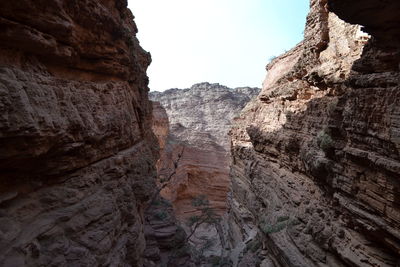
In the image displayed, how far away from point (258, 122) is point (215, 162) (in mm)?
16439

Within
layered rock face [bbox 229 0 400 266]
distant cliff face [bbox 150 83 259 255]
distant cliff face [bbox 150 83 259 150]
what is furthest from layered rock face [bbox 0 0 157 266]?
distant cliff face [bbox 150 83 259 150]

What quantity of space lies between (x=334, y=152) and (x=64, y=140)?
733 centimetres

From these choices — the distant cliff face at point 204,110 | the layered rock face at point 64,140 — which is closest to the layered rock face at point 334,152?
the layered rock face at point 64,140

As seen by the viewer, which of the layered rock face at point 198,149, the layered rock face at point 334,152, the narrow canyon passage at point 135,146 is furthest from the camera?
the layered rock face at point 198,149

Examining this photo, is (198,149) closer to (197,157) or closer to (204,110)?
(197,157)

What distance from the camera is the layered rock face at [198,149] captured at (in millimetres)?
30641

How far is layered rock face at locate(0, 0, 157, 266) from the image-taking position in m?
4.31

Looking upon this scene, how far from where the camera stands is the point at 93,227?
19.5 feet

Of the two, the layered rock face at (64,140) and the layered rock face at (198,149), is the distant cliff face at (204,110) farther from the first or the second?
the layered rock face at (64,140)

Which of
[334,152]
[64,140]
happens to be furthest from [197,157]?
[64,140]

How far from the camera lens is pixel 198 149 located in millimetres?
33656

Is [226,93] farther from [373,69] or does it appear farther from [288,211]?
[373,69]

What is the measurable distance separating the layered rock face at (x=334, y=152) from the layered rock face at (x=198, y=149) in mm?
14642

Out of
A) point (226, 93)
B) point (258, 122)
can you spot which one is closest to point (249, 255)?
point (258, 122)
